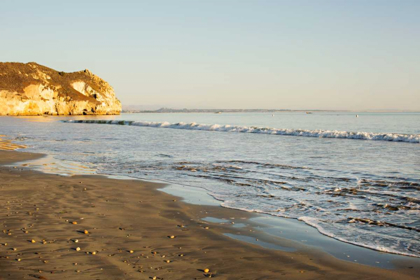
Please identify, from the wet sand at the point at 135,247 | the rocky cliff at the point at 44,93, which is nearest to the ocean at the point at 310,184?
the wet sand at the point at 135,247

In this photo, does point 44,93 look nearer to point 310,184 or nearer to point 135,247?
point 310,184

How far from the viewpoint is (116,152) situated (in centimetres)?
2134

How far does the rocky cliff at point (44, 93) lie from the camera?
132 metres

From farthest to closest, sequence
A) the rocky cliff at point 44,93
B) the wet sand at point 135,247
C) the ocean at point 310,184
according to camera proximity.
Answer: the rocky cliff at point 44,93 < the ocean at point 310,184 < the wet sand at point 135,247

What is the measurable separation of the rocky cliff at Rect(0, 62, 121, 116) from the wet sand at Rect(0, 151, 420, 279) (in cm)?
13606

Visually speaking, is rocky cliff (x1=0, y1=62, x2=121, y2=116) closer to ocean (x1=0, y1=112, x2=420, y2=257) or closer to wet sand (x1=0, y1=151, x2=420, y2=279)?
ocean (x1=0, y1=112, x2=420, y2=257)

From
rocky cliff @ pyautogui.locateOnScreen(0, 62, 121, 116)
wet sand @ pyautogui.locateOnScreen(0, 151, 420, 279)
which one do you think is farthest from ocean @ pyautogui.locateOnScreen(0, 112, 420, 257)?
rocky cliff @ pyautogui.locateOnScreen(0, 62, 121, 116)

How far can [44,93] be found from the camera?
5723 inches

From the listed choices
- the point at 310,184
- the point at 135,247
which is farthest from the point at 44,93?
the point at 135,247

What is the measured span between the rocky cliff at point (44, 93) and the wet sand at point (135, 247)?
136060 mm

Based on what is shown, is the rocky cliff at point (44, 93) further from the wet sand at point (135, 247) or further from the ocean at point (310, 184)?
the wet sand at point (135, 247)

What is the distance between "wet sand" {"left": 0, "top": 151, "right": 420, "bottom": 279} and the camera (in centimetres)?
479

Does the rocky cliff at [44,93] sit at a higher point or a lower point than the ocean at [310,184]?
higher

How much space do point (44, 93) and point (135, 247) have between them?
→ 6047 inches
